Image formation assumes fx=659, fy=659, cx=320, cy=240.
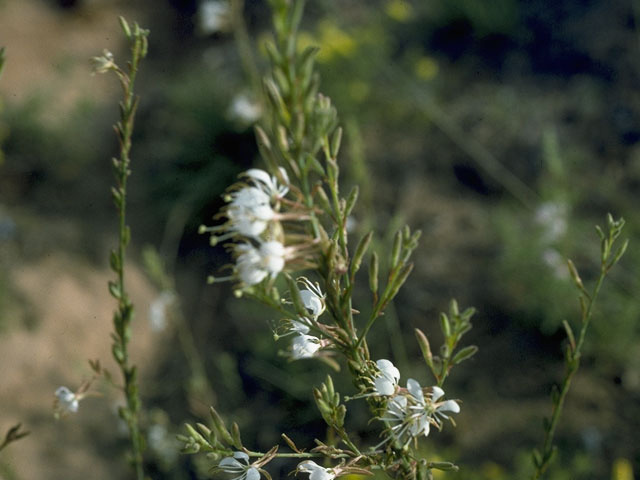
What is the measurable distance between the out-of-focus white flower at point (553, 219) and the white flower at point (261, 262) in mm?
2197

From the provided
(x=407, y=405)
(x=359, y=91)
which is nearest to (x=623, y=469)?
(x=407, y=405)

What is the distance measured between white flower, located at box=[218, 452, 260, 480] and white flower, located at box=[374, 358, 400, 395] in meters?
0.17

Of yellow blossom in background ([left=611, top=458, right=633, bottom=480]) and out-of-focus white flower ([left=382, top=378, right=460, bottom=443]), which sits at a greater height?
out-of-focus white flower ([left=382, top=378, right=460, bottom=443])

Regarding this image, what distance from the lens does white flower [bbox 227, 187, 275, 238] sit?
66cm

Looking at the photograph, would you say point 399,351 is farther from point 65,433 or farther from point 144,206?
point 144,206

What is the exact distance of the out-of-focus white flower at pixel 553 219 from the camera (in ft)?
8.63

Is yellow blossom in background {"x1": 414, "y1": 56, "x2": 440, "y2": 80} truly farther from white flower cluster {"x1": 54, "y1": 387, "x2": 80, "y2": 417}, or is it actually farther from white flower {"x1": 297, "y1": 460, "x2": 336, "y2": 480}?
white flower {"x1": 297, "y1": 460, "x2": 336, "y2": 480}

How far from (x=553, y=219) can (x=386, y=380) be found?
7.03ft

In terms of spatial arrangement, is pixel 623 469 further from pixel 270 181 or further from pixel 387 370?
pixel 270 181

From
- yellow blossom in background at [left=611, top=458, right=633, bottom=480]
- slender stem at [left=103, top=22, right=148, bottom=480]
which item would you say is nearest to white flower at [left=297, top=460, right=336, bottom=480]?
slender stem at [left=103, top=22, right=148, bottom=480]

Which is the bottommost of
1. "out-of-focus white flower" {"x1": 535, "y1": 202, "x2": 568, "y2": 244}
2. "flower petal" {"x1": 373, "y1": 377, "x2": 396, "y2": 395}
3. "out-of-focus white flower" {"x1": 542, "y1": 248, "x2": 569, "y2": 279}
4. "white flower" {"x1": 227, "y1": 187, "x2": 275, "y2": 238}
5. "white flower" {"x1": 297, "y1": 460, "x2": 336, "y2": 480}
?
"out-of-focus white flower" {"x1": 542, "y1": 248, "x2": 569, "y2": 279}

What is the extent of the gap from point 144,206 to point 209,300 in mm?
1075

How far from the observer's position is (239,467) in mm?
762

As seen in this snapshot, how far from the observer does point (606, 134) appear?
11.5 feet
